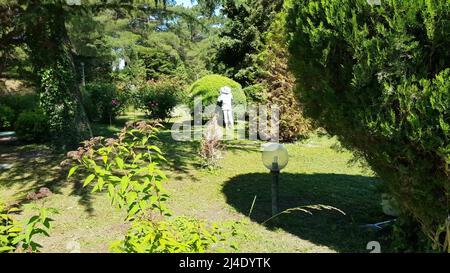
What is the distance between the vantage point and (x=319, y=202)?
6.29m

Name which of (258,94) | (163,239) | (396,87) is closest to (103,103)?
(258,94)

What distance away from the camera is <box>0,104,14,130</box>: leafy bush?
14938 millimetres

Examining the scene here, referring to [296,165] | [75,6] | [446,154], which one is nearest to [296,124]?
[296,165]

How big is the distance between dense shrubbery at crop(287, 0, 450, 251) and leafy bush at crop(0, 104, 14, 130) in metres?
14.1

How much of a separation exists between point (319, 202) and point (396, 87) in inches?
126

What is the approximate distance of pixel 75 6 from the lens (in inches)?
378

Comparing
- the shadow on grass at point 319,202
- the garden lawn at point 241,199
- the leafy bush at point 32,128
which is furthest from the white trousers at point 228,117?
the shadow on grass at point 319,202

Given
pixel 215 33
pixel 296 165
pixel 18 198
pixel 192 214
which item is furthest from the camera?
pixel 215 33

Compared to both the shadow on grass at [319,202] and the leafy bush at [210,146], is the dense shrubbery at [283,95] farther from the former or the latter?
the leafy bush at [210,146]

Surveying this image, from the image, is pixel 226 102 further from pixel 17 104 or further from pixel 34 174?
pixel 34 174

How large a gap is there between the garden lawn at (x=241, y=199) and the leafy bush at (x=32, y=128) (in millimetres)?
1510

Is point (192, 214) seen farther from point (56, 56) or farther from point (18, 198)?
point (56, 56)

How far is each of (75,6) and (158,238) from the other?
8.99 meters

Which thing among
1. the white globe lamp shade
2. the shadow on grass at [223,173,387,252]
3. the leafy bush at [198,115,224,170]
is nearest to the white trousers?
the leafy bush at [198,115,224,170]
